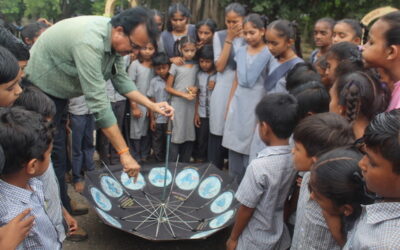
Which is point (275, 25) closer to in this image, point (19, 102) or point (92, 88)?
point (92, 88)

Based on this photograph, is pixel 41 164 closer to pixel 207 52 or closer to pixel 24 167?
pixel 24 167

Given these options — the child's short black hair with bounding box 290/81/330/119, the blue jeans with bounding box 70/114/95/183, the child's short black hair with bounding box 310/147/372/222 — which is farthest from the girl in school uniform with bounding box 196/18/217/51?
the child's short black hair with bounding box 310/147/372/222

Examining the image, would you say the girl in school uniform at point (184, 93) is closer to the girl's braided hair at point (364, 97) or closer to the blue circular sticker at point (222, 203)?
the blue circular sticker at point (222, 203)

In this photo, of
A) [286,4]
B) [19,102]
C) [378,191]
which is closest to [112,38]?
[19,102]

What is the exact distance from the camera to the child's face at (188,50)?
430cm

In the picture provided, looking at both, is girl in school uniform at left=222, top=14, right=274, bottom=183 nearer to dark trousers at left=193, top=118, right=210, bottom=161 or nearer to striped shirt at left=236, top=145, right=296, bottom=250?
dark trousers at left=193, top=118, right=210, bottom=161

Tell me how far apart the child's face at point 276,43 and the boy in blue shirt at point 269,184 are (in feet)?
4.26

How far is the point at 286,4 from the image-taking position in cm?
620

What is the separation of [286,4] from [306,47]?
1.23 m

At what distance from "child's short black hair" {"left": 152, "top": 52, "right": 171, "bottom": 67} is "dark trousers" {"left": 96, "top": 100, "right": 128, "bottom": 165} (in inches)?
23.1

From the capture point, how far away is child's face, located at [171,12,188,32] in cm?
453

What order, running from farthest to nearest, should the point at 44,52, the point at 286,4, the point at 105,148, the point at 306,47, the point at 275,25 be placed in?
the point at 306,47 < the point at 286,4 < the point at 105,148 < the point at 275,25 < the point at 44,52

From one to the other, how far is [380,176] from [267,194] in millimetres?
851

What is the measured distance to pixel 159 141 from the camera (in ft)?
15.5
